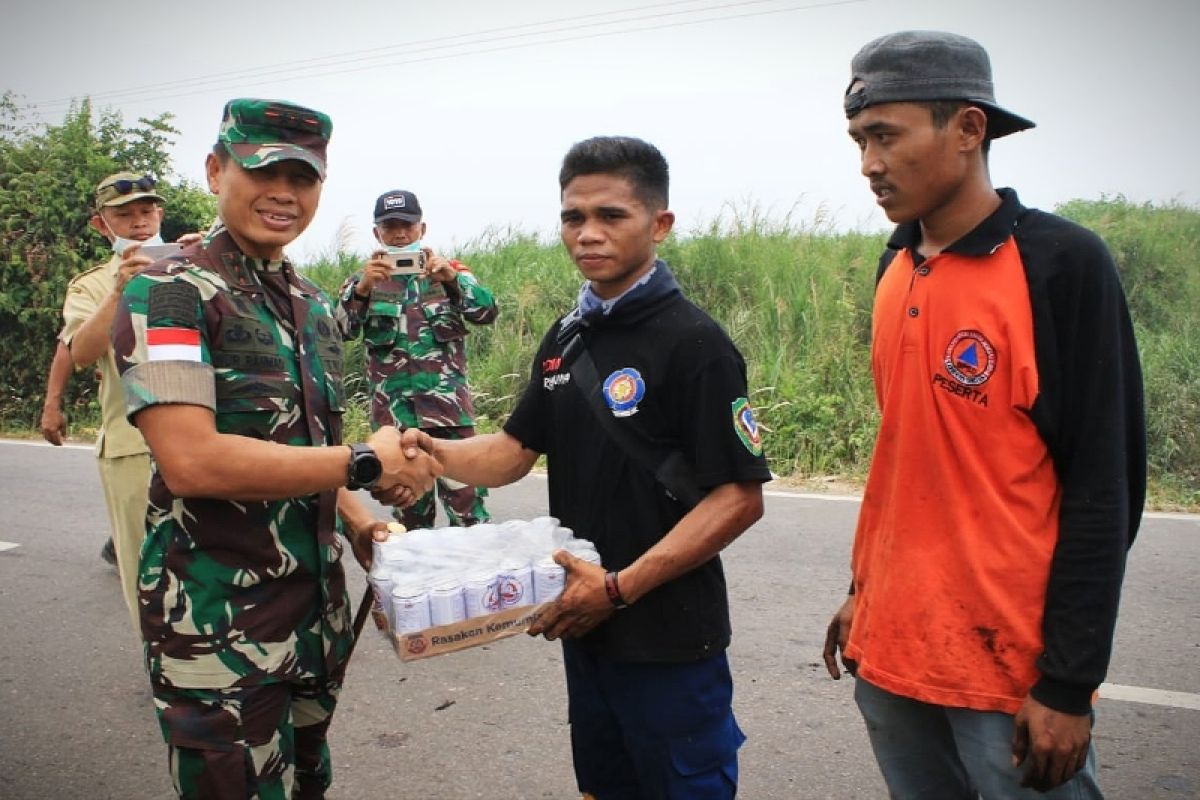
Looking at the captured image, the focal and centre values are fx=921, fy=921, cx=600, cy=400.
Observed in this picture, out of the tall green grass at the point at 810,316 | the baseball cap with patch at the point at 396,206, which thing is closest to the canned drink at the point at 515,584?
the baseball cap with patch at the point at 396,206

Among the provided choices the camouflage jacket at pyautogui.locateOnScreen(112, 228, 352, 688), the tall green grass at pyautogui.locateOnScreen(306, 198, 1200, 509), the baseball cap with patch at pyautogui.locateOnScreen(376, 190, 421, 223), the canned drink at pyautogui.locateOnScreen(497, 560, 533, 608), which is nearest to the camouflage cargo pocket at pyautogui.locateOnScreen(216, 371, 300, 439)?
the camouflage jacket at pyautogui.locateOnScreen(112, 228, 352, 688)

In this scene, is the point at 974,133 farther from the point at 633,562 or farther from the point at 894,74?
the point at 633,562

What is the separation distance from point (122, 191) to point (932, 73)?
12.8 ft

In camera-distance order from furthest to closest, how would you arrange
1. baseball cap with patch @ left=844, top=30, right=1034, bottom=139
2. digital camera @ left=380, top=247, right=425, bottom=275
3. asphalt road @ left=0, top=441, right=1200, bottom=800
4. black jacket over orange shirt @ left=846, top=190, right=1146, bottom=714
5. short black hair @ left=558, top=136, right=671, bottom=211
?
digital camera @ left=380, top=247, right=425, bottom=275 < asphalt road @ left=0, top=441, right=1200, bottom=800 < short black hair @ left=558, top=136, right=671, bottom=211 < baseball cap with patch @ left=844, top=30, right=1034, bottom=139 < black jacket over orange shirt @ left=846, top=190, right=1146, bottom=714

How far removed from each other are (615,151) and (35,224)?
11762mm

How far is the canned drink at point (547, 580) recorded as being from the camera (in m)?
2.14

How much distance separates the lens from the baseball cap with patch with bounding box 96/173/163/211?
431 centimetres

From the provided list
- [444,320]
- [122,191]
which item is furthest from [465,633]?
[444,320]

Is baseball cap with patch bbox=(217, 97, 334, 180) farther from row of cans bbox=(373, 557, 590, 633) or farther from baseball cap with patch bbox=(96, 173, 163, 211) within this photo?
baseball cap with patch bbox=(96, 173, 163, 211)

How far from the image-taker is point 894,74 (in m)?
1.73

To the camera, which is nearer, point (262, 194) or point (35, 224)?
point (262, 194)

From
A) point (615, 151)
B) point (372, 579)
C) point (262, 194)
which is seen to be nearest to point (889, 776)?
point (372, 579)

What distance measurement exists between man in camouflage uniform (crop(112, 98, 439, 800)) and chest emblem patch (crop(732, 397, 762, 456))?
2.77 feet

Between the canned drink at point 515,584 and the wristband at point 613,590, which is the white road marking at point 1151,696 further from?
the canned drink at point 515,584
